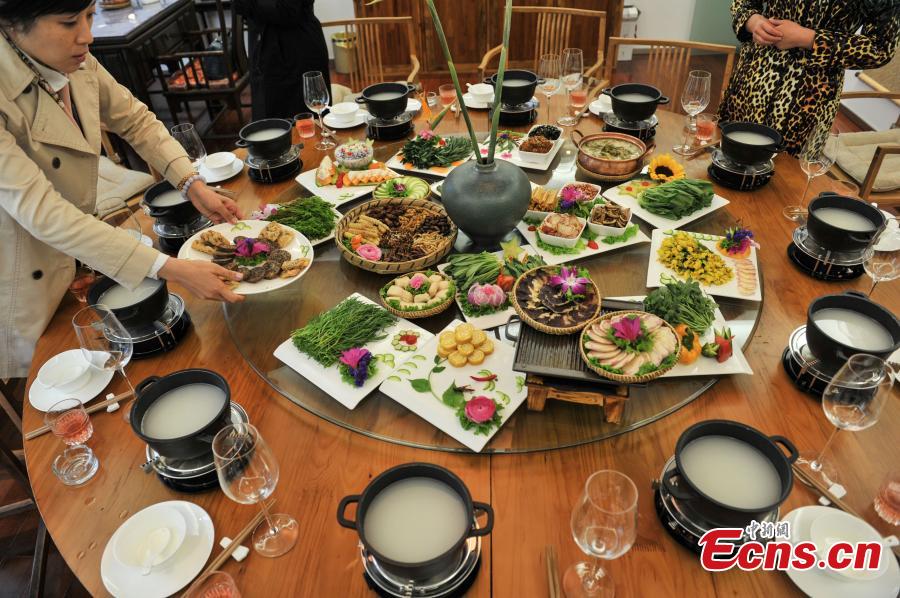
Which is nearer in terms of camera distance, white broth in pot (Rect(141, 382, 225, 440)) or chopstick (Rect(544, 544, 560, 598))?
chopstick (Rect(544, 544, 560, 598))

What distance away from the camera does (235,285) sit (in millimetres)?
1857

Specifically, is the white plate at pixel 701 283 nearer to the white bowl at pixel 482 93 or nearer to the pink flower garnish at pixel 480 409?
the pink flower garnish at pixel 480 409

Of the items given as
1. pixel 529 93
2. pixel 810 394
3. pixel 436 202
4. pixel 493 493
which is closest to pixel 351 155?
pixel 436 202

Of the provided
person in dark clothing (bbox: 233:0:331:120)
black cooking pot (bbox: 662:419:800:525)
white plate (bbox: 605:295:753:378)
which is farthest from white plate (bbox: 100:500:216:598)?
person in dark clothing (bbox: 233:0:331:120)

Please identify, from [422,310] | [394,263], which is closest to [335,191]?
[394,263]

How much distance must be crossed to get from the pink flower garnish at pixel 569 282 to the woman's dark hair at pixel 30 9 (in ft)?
5.20

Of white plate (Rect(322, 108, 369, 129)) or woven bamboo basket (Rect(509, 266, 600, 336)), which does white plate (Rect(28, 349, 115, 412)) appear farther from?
white plate (Rect(322, 108, 369, 129))

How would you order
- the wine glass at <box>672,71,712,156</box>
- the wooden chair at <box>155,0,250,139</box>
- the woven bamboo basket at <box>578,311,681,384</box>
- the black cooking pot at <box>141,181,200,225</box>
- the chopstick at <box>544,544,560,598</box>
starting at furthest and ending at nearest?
the wooden chair at <box>155,0,250,139</box> → the wine glass at <box>672,71,712,156</box> → the black cooking pot at <box>141,181,200,225</box> → the woven bamboo basket at <box>578,311,681,384</box> → the chopstick at <box>544,544,560,598</box>

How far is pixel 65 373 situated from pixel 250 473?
2.97 ft

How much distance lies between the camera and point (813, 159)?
215 cm

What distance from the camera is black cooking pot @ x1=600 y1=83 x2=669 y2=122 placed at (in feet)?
8.71

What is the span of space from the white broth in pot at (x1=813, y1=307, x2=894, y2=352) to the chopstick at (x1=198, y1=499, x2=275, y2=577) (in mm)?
1537

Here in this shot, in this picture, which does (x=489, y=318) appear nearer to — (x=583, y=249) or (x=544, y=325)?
(x=544, y=325)

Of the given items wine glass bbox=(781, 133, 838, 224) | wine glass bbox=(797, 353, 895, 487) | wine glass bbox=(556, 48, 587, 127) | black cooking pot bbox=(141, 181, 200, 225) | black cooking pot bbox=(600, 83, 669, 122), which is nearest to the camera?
wine glass bbox=(797, 353, 895, 487)
